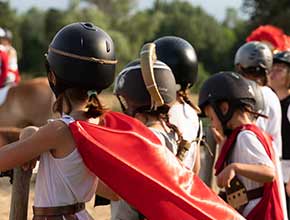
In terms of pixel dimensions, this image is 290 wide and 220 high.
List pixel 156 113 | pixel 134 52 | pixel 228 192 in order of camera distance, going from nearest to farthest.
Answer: pixel 156 113, pixel 228 192, pixel 134 52

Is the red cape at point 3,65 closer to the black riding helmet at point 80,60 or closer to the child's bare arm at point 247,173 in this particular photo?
the child's bare arm at point 247,173

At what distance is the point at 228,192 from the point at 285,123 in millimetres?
2343

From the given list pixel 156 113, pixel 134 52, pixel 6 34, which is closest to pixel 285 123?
pixel 156 113

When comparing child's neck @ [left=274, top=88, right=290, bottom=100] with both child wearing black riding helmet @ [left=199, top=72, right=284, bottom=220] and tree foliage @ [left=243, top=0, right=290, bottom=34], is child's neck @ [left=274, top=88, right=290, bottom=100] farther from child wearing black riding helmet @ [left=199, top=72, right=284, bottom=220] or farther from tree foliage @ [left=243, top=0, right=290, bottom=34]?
tree foliage @ [left=243, top=0, right=290, bottom=34]

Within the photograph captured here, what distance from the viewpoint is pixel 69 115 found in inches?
132

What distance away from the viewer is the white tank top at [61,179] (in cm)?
327

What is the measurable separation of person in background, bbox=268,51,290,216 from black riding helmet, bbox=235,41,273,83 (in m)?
0.27

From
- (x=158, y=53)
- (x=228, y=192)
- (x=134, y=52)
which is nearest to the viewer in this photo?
(x=228, y=192)

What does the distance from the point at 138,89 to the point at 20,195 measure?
76 centimetres

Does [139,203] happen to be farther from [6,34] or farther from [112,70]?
[6,34]

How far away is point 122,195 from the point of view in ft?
10.8

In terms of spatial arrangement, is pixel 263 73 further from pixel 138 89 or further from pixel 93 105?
pixel 93 105

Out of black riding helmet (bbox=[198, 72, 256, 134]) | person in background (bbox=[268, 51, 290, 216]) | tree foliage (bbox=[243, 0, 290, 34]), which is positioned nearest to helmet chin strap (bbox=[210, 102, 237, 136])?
black riding helmet (bbox=[198, 72, 256, 134])

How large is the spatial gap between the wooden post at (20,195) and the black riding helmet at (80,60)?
50 cm
